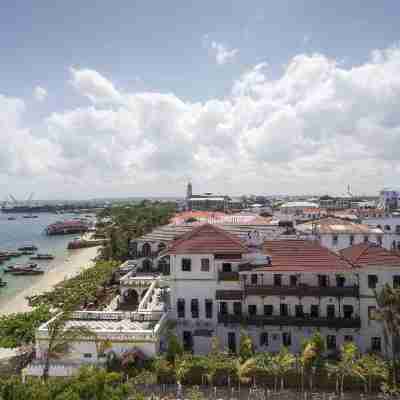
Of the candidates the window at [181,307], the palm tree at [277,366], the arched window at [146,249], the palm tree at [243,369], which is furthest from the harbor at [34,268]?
the palm tree at [277,366]

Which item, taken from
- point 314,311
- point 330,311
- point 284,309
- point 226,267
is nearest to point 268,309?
point 284,309

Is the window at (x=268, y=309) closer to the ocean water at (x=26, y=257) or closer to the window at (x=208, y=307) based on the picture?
the window at (x=208, y=307)

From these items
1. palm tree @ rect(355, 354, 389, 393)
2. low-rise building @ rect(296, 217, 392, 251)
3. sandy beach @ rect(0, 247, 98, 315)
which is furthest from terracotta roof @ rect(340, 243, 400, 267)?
sandy beach @ rect(0, 247, 98, 315)

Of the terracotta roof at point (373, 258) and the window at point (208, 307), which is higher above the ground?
the terracotta roof at point (373, 258)

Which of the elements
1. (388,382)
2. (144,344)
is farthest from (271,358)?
(144,344)

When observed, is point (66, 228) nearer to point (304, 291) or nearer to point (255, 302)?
point (255, 302)
